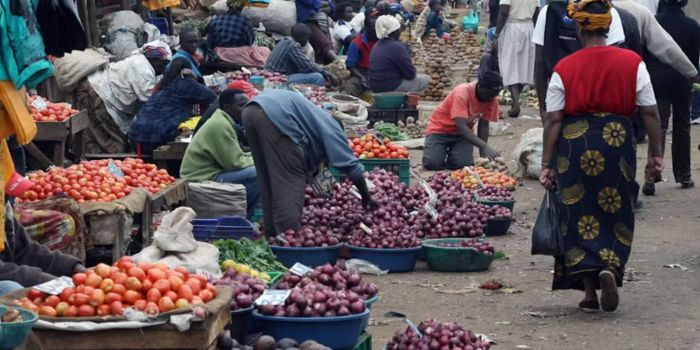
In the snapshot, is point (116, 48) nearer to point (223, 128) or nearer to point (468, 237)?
point (223, 128)

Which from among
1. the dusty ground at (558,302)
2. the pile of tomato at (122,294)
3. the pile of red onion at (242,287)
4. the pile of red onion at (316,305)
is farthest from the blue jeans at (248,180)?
the pile of tomato at (122,294)

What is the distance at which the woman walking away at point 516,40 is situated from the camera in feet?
58.6

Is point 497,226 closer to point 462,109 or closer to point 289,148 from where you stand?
point 289,148

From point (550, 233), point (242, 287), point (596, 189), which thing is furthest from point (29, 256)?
point (596, 189)

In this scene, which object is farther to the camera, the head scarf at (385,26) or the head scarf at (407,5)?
the head scarf at (407,5)

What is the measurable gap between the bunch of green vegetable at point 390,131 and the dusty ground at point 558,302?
507cm

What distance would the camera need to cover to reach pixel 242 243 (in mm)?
8156

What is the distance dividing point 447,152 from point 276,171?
493cm

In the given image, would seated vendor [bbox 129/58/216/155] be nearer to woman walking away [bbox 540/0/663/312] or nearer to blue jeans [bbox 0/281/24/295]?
woman walking away [bbox 540/0/663/312]

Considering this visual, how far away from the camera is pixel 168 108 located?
12.6 metres

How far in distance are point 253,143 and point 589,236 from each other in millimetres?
2606

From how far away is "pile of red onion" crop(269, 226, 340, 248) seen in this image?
8.79 metres

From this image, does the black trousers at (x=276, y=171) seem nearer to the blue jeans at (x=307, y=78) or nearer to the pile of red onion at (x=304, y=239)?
the pile of red onion at (x=304, y=239)

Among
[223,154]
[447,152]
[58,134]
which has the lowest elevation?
[447,152]
